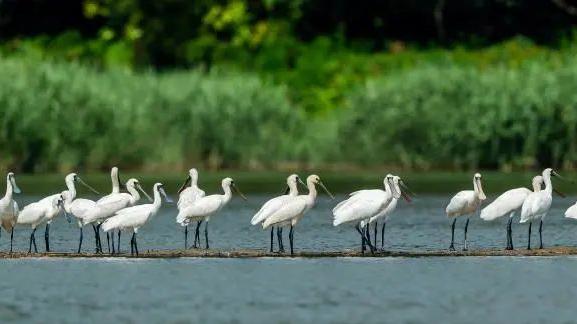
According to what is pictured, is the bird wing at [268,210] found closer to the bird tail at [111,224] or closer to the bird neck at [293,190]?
the bird neck at [293,190]

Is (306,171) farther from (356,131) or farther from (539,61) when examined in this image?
(539,61)

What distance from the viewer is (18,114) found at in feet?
174

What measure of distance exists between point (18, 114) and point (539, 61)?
15511mm

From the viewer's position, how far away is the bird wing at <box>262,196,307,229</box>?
29.0m

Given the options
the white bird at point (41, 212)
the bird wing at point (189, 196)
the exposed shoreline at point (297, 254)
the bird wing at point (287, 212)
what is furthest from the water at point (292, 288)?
the white bird at point (41, 212)

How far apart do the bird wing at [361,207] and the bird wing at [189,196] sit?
2.81 meters

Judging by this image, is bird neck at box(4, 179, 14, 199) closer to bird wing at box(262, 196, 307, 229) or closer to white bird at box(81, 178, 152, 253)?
white bird at box(81, 178, 152, 253)

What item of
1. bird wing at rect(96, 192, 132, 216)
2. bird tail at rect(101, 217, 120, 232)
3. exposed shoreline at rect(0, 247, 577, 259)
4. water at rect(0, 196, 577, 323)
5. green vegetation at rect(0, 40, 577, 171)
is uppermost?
green vegetation at rect(0, 40, 577, 171)

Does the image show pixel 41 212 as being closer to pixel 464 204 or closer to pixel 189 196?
pixel 189 196

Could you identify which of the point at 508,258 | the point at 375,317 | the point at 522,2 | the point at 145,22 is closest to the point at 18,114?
the point at 145,22

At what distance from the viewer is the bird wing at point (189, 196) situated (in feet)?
102

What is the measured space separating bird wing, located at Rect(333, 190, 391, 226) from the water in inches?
24.0

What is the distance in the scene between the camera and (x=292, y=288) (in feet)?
83.3

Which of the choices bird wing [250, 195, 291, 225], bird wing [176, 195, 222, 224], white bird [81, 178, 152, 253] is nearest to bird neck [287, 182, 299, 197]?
bird wing [250, 195, 291, 225]
